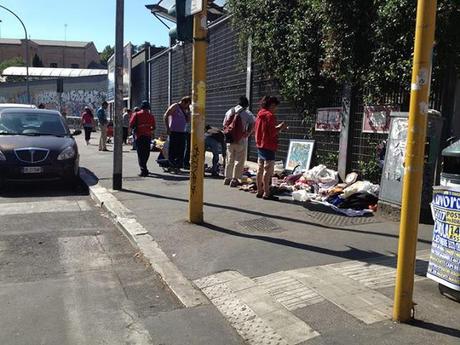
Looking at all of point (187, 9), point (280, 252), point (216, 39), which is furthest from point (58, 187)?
point (216, 39)

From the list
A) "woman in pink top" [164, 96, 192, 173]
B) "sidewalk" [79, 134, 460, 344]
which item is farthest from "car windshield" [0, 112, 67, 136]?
"sidewalk" [79, 134, 460, 344]

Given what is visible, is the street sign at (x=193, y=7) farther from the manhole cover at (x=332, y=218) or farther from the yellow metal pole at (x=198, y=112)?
the manhole cover at (x=332, y=218)

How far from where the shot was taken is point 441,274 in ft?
13.3

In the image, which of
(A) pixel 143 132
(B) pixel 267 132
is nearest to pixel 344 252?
(B) pixel 267 132

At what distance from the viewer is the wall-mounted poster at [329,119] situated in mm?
9898

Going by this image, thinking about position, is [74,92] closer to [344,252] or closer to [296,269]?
[344,252]

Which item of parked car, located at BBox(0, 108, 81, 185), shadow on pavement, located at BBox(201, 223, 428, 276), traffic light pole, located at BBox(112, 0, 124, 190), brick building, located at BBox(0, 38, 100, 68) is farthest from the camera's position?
brick building, located at BBox(0, 38, 100, 68)

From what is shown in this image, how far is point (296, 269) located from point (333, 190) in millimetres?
3878

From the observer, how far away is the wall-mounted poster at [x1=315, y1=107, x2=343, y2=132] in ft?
32.5

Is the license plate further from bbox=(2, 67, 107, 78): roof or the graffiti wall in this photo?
bbox=(2, 67, 107, 78): roof

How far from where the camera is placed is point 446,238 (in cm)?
398

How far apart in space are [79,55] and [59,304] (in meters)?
124

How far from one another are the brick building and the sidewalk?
11692 cm

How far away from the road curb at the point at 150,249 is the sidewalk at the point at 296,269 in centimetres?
9
